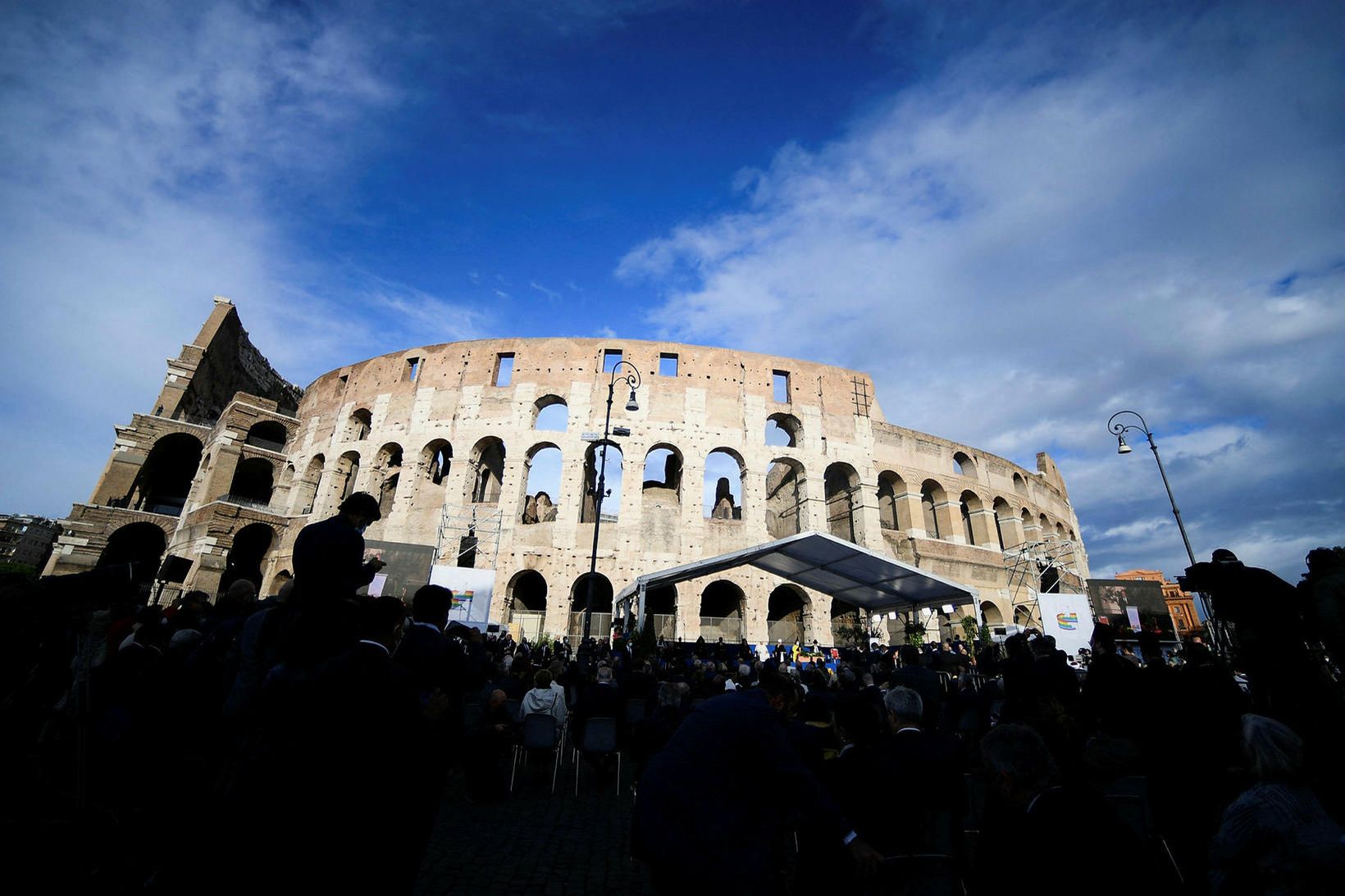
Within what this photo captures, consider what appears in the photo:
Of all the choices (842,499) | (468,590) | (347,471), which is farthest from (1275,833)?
(347,471)

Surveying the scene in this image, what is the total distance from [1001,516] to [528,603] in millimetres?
25316

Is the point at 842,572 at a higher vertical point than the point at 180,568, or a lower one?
lower

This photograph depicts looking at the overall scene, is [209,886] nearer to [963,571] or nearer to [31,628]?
[31,628]

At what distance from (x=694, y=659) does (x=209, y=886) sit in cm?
1283

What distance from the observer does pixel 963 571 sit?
1089 inches

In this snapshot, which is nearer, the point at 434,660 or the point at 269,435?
the point at 434,660

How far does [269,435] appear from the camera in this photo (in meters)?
A: 33.3

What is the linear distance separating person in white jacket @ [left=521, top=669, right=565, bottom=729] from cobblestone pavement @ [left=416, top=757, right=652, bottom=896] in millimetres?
887

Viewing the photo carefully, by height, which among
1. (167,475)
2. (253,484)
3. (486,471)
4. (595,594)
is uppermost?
(167,475)

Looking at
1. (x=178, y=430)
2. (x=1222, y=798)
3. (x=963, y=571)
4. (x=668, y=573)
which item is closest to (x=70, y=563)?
(x=178, y=430)

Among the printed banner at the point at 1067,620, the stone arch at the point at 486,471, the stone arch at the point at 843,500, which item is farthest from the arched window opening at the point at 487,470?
the printed banner at the point at 1067,620

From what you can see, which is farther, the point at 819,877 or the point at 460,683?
the point at 460,683

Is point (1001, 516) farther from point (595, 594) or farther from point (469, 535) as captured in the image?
point (469, 535)

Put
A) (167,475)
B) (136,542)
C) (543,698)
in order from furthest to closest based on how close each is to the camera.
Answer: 1. (167,475)
2. (136,542)
3. (543,698)
